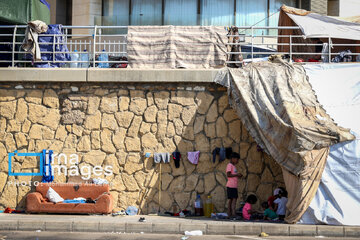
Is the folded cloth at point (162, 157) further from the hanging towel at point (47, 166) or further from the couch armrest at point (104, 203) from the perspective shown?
the hanging towel at point (47, 166)

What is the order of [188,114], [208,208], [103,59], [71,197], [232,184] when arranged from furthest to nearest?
[103,59] → [188,114] → [71,197] → [208,208] → [232,184]

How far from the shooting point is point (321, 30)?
14328 mm

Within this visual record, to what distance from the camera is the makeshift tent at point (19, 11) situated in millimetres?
15523

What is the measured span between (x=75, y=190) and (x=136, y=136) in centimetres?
202

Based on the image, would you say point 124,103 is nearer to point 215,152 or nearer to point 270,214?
point 215,152

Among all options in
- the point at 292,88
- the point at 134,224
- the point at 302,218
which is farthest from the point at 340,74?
the point at 134,224

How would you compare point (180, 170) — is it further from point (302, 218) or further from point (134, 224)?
Answer: point (302, 218)

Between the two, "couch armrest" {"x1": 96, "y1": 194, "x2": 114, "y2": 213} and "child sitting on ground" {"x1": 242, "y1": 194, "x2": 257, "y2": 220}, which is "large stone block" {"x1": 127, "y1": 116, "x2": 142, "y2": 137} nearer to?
"couch armrest" {"x1": 96, "y1": 194, "x2": 114, "y2": 213}

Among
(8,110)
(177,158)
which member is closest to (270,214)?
(177,158)

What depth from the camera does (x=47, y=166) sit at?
45.1ft

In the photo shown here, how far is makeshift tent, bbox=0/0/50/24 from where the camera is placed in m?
15.5

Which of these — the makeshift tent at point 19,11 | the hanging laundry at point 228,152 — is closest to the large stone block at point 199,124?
the hanging laundry at point 228,152

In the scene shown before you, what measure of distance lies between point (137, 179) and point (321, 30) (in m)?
6.24

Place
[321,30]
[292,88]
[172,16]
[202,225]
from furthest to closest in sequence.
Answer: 1. [172,16]
2. [321,30]
3. [292,88]
4. [202,225]
